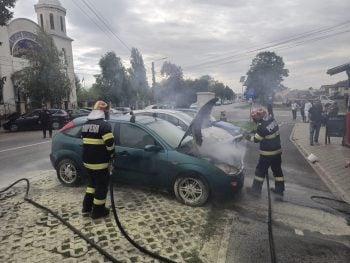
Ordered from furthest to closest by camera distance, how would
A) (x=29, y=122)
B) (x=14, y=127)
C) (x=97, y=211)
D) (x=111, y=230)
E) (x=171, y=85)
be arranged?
(x=171, y=85) → (x=14, y=127) → (x=29, y=122) → (x=97, y=211) → (x=111, y=230)

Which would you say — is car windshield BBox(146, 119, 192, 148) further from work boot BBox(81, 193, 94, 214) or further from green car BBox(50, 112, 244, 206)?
work boot BBox(81, 193, 94, 214)

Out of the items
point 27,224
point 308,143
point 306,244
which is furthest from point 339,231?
point 308,143

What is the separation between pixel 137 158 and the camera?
5.50 m

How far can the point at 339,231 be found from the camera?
4418 mm

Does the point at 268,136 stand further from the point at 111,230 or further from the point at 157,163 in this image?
the point at 111,230

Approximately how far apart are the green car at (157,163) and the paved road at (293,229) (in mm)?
555

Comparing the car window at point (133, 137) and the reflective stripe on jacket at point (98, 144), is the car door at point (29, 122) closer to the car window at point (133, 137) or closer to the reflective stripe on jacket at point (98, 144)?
the car window at point (133, 137)

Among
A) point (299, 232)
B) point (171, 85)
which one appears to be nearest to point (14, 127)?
point (171, 85)

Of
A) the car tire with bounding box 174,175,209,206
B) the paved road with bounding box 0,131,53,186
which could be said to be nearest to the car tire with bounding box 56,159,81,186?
the paved road with bounding box 0,131,53,186

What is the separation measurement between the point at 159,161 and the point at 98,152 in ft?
3.80

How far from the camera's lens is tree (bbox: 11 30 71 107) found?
85.7ft

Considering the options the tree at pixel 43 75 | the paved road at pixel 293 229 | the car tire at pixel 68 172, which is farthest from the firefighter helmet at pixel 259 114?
the tree at pixel 43 75

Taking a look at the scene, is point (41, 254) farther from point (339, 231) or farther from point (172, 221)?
point (339, 231)

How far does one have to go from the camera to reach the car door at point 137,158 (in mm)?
5367
